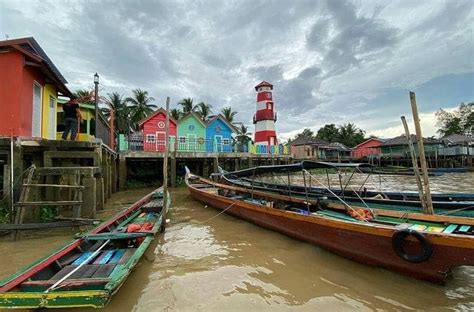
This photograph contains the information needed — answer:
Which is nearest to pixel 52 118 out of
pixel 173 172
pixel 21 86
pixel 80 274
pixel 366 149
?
pixel 21 86

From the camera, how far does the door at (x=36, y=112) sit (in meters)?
9.12

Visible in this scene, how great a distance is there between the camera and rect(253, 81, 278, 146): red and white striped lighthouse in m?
28.2

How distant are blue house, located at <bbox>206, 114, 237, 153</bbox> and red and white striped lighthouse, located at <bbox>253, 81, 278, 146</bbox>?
294 centimetres

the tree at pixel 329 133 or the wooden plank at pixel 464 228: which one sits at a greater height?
the tree at pixel 329 133

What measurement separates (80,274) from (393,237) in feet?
15.3

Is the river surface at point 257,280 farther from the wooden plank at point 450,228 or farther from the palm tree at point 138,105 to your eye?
the palm tree at point 138,105

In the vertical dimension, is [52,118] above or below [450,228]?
above

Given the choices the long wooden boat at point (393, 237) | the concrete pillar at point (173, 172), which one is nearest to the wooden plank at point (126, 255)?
the long wooden boat at point (393, 237)

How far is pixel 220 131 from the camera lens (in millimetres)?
26797

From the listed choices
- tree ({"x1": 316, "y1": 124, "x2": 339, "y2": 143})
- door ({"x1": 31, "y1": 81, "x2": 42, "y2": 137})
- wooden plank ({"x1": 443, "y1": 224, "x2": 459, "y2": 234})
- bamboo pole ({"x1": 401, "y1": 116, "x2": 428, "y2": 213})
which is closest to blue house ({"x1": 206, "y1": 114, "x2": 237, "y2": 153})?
door ({"x1": 31, "y1": 81, "x2": 42, "y2": 137})

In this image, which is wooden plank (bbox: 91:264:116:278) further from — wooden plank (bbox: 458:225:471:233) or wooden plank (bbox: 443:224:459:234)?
wooden plank (bbox: 458:225:471:233)

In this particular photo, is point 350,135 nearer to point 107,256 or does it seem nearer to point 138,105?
point 138,105

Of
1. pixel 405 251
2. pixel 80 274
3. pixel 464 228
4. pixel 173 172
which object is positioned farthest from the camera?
pixel 173 172

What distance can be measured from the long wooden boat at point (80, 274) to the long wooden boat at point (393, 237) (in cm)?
318
